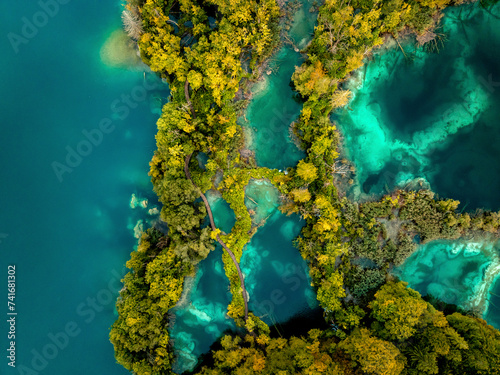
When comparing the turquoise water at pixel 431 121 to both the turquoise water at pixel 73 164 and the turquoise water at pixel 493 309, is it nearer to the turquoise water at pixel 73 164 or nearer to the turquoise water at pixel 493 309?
the turquoise water at pixel 493 309

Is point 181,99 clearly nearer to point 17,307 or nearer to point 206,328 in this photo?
point 206,328

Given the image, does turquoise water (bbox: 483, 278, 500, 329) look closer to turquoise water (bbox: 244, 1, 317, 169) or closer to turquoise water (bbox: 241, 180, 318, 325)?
turquoise water (bbox: 241, 180, 318, 325)

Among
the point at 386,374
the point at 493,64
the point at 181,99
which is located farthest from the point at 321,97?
the point at 386,374

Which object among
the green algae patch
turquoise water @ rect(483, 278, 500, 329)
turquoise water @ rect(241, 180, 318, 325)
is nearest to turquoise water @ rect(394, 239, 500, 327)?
turquoise water @ rect(483, 278, 500, 329)

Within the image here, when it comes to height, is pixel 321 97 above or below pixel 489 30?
below

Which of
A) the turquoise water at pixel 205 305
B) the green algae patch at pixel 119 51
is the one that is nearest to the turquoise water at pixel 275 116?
the turquoise water at pixel 205 305

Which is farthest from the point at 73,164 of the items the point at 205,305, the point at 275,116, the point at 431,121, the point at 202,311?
the point at 431,121

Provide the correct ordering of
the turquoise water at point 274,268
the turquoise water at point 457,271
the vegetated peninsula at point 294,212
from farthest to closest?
the turquoise water at point 274,268 → the turquoise water at point 457,271 → the vegetated peninsula at point 294,212
